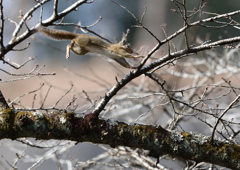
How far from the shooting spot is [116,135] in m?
1.80

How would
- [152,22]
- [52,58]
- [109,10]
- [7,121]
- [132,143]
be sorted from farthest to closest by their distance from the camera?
1. [52,58]
2. [109,10]
3. [152,22]
4. [132,143]
5. [7,121]

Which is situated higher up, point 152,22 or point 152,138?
point 152,22

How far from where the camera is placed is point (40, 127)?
5.70 feet

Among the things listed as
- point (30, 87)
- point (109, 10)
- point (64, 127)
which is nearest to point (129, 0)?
point (109, 10)

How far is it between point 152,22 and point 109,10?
1.52 m

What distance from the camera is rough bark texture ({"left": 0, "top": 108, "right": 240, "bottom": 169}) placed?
1734 millimetres

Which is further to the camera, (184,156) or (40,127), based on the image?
(184,156)

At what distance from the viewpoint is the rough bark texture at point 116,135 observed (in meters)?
1.73

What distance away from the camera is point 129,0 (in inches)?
347

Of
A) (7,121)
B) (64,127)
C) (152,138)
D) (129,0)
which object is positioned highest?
(129,0)

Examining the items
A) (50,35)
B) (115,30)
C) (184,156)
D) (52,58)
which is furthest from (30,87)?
(184,156)

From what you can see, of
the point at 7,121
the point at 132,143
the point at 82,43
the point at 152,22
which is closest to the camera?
the point at 7,121

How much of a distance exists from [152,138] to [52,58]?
9.38 metres

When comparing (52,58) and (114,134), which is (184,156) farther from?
(52,58)
